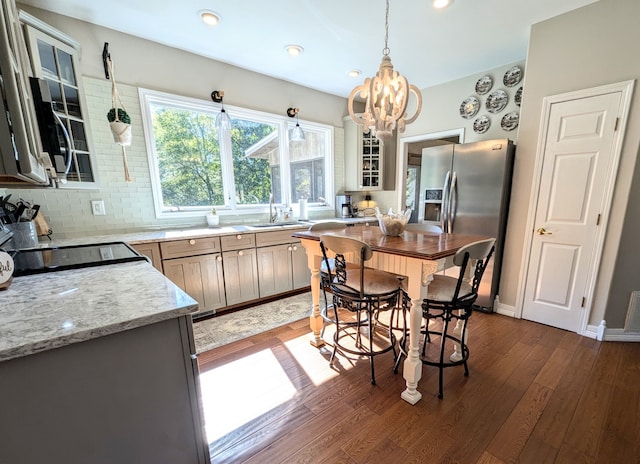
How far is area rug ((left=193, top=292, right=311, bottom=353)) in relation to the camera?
234cm

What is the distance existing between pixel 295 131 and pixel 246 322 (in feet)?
7.89

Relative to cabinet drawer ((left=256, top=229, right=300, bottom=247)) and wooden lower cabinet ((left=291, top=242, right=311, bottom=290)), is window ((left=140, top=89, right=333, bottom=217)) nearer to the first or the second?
cabinet drawer ((left=256, top=229, right=300, bottom=247))

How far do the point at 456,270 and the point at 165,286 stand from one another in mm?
2864

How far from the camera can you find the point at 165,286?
1.03 metres

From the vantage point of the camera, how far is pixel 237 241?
2.79 m

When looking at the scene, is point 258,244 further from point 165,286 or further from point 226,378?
point 165,286

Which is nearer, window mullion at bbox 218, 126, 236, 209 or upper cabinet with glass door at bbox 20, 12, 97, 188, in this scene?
upper cabinet with glass door at bbox 20, 12, 97, 188

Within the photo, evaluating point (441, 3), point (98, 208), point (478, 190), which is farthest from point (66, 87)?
point (478, 190)

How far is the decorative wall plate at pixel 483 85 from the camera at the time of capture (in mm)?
3107

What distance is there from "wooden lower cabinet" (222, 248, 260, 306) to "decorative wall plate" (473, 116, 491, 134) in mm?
3054

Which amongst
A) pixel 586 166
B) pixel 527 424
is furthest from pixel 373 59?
pixel 527 424

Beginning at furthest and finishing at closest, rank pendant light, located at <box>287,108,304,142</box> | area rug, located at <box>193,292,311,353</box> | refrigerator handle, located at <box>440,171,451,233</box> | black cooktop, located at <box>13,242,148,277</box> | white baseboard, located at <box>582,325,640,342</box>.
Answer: pendant light, located at <box>287,108,304,142</box>, refrigerator handle, located at <box>440,171,451,233</box>, area rug, located at <box>193,292,311,353</box>, white baseboard, located at <box>582,325,640,342</box>, black cooktop, located at <box>13,242,148,277</box>

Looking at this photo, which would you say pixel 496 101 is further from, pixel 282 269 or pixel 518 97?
pixel 282 269

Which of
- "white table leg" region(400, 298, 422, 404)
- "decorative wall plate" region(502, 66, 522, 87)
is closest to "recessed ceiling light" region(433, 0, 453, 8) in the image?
"decorative wall plate" region(502, 66, 522, 87)
